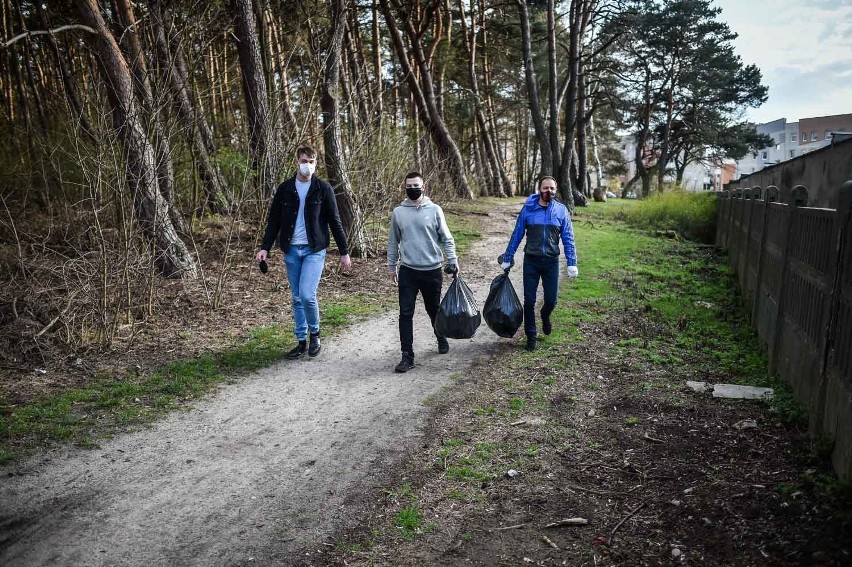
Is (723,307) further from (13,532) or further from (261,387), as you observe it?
(13,532)

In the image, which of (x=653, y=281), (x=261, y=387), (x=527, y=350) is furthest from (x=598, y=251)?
(x=261, y=387)

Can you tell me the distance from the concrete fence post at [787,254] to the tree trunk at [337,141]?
7562 mm

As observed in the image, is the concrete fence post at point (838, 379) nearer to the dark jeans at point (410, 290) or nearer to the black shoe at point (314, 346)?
the dark jeans at point (410, 290)

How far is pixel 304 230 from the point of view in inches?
265

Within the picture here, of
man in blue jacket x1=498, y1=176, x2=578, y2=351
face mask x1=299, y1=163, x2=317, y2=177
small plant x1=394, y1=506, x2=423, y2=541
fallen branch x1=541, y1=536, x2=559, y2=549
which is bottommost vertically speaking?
fallen branch x1=541, y1=536, x2=559, y2=549

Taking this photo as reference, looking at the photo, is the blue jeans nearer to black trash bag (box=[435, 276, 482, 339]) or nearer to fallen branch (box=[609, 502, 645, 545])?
black trash bag (box=[435, 276, 482, 339])

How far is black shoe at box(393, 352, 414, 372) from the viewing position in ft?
21.4

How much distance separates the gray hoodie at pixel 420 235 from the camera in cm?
660

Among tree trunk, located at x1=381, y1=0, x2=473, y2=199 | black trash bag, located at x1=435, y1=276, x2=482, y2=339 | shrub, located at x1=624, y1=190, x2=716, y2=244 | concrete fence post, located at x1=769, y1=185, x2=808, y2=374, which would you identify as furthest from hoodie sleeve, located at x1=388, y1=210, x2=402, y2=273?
shrub, located at x1=624, y1=190, x2=716, y2=244

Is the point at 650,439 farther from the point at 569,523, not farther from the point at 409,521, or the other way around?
the point at 409,521

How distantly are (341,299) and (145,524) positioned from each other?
6211 millimetres

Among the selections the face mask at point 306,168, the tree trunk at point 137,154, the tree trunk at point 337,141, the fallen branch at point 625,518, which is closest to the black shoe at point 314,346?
the face mask at point 306,168

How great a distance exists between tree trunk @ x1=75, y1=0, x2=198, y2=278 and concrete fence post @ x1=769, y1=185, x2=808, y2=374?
6.53 m

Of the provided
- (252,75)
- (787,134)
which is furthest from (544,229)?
(787,134)
